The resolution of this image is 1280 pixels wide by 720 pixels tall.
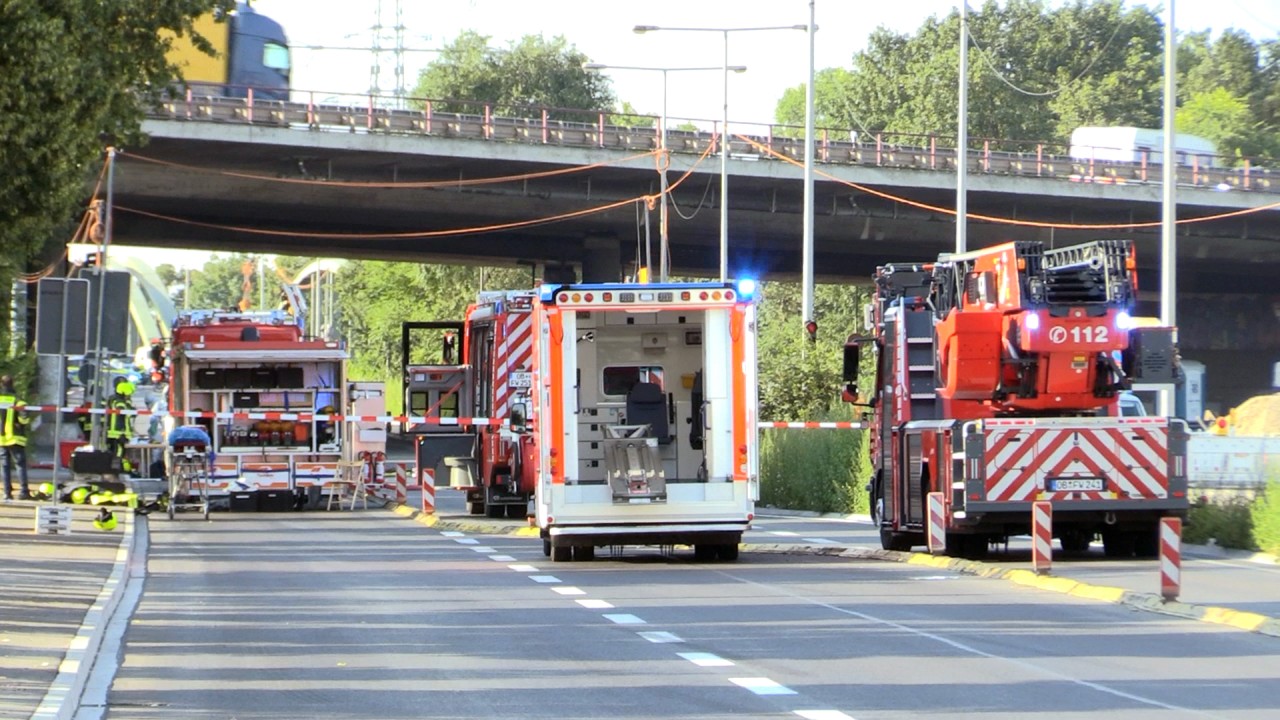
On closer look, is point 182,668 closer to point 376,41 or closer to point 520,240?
point 520,240

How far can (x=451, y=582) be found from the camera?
1912 centimetres

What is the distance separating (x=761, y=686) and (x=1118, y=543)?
11.4 metres

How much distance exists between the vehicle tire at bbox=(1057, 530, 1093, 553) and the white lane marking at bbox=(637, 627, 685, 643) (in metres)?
8.83

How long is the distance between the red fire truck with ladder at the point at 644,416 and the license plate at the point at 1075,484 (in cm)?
302

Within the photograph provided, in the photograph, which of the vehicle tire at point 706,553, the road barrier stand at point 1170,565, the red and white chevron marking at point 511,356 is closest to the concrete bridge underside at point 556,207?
the red and white chevron marking at point 511,356

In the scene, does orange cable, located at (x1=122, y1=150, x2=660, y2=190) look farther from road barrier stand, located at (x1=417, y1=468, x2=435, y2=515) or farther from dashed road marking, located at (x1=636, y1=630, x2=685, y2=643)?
dashed road marking, located at (x1=636, y1=630, x2=685, y2=643)

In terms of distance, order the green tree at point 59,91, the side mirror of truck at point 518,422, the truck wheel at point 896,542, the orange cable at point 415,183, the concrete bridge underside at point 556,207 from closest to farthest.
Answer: the green tree at point 59,91 → the truck wheel at point 896,542 → the side mirror of truck at point 518,422 → the orange cable at point 415,183 → the concrete bridge underside at point 556,207

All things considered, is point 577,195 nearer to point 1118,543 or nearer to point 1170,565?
point 1118,543

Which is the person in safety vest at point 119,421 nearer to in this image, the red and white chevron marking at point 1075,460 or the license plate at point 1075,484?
the red and white chevron marking at point 1075,460

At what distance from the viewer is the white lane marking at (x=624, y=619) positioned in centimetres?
1514

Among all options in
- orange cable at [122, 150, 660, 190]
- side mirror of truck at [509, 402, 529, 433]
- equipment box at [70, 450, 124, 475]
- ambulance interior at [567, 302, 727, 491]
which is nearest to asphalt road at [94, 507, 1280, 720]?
ambulance interior at [567, 302, 727, 491]

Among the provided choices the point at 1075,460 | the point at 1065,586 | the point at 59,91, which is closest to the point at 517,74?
the point at 59,91

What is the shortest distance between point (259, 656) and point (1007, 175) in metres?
51.1

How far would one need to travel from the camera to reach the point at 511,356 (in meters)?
30.1
